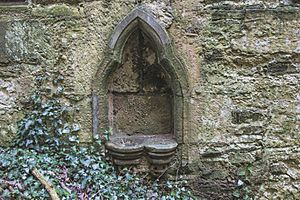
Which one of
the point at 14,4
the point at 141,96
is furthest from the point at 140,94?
the point at 14,4

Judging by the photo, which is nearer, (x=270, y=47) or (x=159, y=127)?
(x=270, y=47)

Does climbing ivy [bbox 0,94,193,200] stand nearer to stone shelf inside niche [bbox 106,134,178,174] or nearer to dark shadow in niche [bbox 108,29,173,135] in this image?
stone shelf inside niche [bbox 106,134,178,174]

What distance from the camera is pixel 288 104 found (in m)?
2.82

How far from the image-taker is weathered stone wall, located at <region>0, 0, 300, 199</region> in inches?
107

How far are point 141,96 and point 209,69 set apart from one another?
24.5 inches

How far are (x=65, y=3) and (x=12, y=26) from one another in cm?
46

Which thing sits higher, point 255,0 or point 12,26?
point 255,0

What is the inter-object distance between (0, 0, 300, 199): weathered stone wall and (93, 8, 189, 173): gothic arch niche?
78 millimetres

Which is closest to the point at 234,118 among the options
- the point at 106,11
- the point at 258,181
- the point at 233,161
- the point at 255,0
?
the point at 233,161

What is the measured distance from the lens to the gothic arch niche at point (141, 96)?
2.70 m

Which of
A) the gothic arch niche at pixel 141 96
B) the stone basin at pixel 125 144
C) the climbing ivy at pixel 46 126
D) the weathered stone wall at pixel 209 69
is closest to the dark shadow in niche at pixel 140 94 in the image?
the gothic arch niche at pixel 141 96

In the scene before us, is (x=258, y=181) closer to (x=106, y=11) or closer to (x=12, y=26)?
(x=106, y=11)

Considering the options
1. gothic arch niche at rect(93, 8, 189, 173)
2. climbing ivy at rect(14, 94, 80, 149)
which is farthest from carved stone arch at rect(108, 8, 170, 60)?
climbing ivy at rect(14, 94, 80, 149)

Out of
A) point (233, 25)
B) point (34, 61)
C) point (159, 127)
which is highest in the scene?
point (233, 25)
